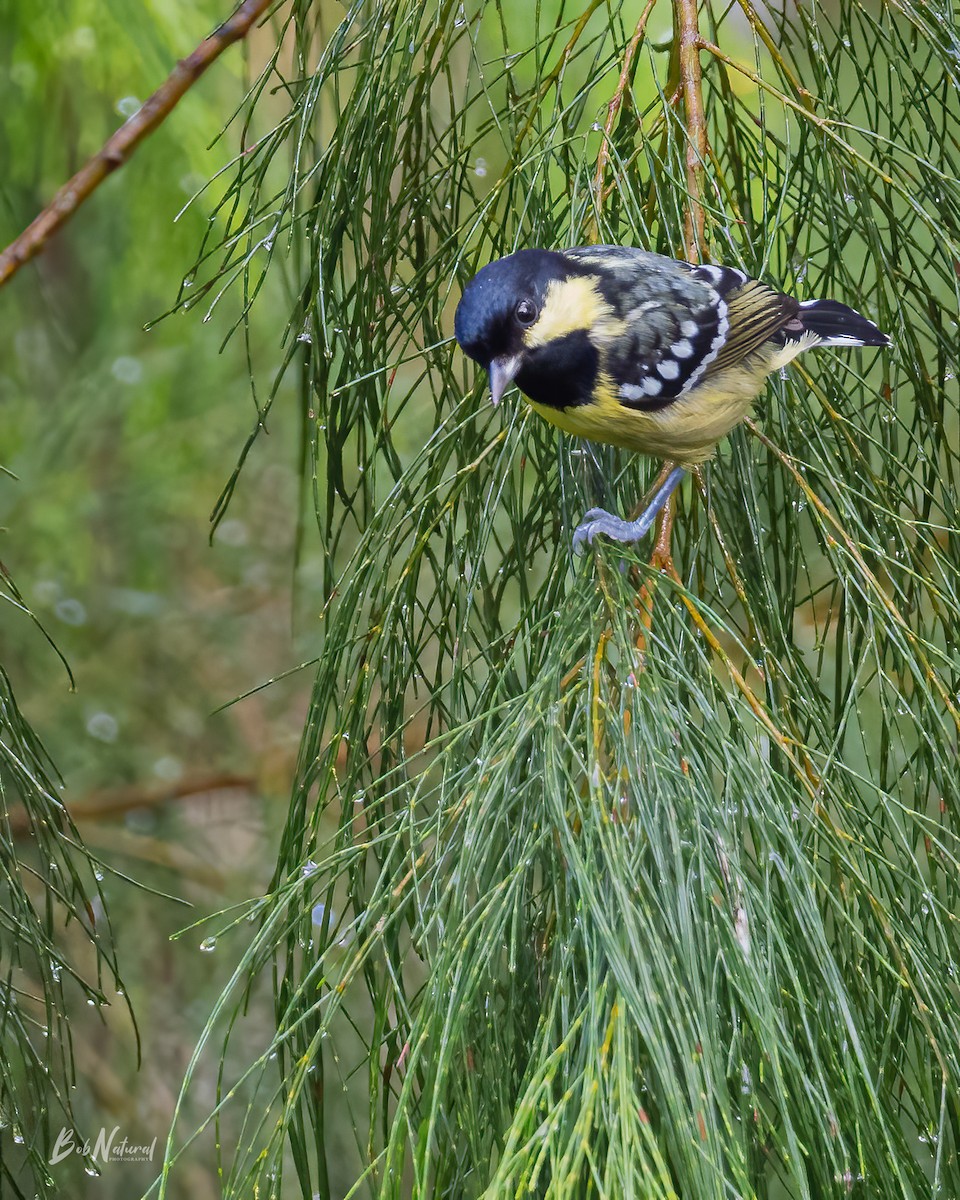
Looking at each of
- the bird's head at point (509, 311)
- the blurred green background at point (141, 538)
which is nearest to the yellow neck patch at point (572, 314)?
the bird's head at point (509, 311)

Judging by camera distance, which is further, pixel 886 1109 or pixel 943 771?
pixel 943 771

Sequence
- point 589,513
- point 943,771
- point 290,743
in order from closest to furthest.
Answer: point 943,771 → point 589,513 → point 290,743

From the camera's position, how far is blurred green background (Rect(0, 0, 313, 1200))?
6.28 ft

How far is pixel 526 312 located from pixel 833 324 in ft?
1.20

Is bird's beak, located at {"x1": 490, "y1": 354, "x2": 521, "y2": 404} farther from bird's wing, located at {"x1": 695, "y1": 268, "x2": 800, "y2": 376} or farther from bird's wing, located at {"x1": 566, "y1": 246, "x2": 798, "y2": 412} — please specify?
bird's wing, located at {"x1": 695, "y1": 268, "x2": 800, "y2": 376}

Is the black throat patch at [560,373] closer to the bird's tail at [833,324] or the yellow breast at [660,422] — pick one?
the yellow breast at [660,422]

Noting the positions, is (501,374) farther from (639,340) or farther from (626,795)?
(626,795)

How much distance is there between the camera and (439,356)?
1.19 meters

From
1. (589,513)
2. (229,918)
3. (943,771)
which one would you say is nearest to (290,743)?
(229,918)

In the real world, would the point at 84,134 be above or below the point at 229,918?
above

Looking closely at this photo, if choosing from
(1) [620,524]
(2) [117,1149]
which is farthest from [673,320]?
(2) [117,1149]

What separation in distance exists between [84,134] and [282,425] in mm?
674

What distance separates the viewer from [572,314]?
115 centimetres

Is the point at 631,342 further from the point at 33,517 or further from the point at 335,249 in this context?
the point at 33,517
